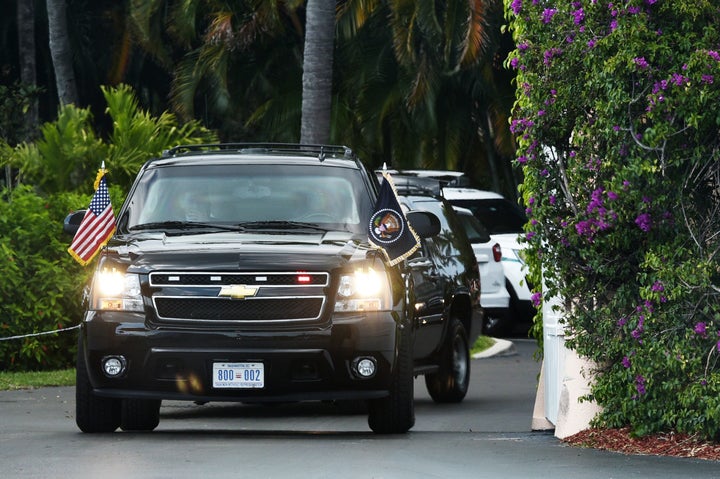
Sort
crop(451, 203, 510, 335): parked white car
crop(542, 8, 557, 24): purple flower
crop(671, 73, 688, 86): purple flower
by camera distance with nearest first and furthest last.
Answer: crop(671, 73, 688, 86): purple flower → crop(542, 8, 557, 24): purple flower → crop(451, 203, 510, 335): parked white car

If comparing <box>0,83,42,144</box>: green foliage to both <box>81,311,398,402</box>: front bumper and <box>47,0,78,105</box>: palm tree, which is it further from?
<box>81,311,398,402</box>: front bumper

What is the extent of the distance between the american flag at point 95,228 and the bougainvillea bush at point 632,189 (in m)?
5.99

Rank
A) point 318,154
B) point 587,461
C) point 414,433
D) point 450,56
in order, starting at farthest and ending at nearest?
point 450,56, point 318,154, point 414,433, point 587,461

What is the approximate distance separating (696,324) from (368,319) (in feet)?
6.77

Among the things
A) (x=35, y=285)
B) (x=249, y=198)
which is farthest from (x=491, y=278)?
(x=249, y=198)

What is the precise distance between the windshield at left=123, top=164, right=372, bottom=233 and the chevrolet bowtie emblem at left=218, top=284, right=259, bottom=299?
110 centimetres

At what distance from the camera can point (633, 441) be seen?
36.1 ft

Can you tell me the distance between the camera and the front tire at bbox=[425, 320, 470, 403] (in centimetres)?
1564

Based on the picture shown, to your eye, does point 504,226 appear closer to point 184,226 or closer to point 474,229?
point 474,229

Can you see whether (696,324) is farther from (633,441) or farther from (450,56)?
(450,56)

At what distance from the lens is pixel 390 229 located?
40.5 ft

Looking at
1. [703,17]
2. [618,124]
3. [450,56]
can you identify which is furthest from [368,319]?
[450,56]

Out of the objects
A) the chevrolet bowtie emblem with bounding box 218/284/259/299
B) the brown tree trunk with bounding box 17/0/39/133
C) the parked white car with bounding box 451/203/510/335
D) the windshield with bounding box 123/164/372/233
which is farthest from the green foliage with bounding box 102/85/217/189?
the brown tree trunk with bounding box 17/0/39/133

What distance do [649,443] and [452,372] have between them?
16.2 ft
